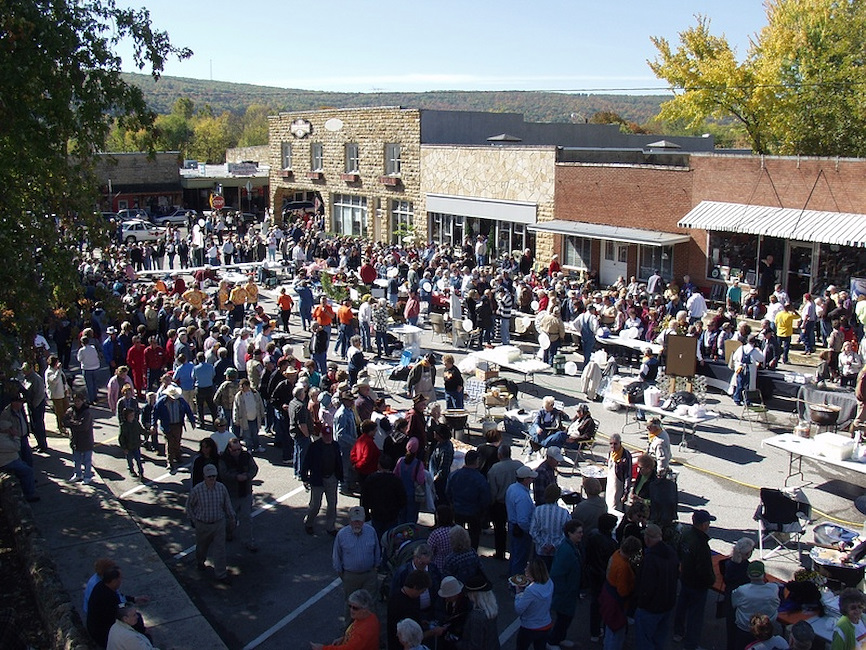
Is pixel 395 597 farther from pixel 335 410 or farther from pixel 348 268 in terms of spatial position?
pixel 348 268

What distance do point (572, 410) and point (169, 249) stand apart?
75.0 feet

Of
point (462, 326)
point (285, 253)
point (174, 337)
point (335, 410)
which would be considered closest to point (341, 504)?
point (335, 410)

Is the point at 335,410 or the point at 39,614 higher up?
the point at 335,410

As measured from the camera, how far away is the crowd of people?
759 centimetres

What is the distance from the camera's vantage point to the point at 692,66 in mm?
39812

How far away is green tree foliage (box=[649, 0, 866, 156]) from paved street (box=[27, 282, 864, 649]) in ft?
80.8

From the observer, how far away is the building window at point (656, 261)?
26125 mm

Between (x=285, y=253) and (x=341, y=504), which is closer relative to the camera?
(x=341, y=504)

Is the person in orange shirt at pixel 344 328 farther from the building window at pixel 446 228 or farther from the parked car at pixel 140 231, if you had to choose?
the parked car at pixel 140 231

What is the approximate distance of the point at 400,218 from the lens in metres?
38.5

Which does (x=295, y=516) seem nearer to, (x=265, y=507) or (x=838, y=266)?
(x=265, y=507)

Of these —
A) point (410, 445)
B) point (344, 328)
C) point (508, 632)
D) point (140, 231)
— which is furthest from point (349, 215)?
point (508, 632)

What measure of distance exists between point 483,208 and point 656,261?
8221 mm

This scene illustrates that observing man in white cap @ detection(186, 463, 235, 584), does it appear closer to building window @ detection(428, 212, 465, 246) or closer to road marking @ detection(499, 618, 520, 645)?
road marking @ detection(499, 618, 520, 645)
